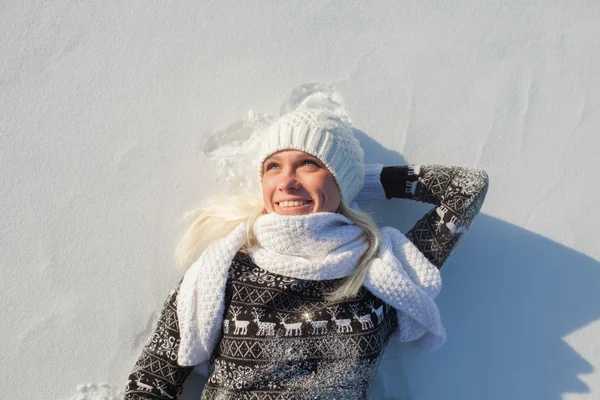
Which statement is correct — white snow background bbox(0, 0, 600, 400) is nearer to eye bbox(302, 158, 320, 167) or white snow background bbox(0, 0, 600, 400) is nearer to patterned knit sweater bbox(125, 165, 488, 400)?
patterned knit sweater bbox(125, 165, 488, 400)

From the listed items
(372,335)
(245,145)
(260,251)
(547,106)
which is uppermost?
(547,106)

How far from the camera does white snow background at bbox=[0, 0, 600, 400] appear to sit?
1681 mm

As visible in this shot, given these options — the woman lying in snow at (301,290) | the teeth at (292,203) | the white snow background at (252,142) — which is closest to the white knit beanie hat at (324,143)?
the woman lying in snow at (301,290)

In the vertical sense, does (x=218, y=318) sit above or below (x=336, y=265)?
below

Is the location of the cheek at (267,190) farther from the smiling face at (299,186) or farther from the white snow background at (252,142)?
the white snow background at (252,142)

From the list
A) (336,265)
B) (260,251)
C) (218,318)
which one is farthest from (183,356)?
(336,265)

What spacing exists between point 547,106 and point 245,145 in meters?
1.01

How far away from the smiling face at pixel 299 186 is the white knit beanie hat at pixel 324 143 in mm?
21

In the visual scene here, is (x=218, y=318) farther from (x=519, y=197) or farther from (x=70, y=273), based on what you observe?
(x=519, y=197)

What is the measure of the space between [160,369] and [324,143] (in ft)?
2.33

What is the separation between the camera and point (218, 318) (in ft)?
4.80

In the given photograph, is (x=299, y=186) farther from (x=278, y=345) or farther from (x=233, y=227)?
(x=278, y=345)

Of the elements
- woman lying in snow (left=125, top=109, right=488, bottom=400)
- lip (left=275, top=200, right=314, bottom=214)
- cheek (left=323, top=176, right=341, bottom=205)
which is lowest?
woman lying in snow (left=125, top=109, right=488, bottom=400)

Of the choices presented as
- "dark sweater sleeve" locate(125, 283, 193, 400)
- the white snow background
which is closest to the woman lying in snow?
"dark sweater sleeve" locate(125, 283, 193, 400)
